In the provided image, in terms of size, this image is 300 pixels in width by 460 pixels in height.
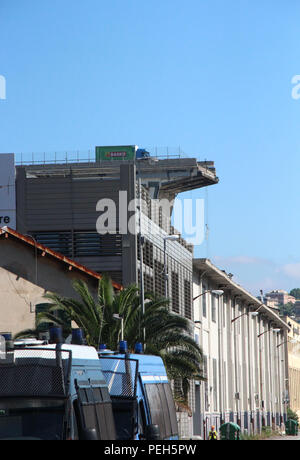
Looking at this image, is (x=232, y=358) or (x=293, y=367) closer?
(x=232, y=358)

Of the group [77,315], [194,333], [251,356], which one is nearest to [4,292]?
[77,315]

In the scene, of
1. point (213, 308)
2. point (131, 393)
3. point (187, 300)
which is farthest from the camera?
point (213, 308)

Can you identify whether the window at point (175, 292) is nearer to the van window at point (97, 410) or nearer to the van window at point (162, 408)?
the van window at point (162, 408)

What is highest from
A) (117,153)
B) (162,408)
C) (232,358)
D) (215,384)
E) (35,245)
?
(117,153)

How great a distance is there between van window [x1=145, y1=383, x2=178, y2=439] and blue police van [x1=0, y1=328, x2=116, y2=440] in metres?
3.36

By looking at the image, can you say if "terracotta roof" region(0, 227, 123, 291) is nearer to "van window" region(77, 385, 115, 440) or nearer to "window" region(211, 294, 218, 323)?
"van window" region(77, 385, 115, 440)

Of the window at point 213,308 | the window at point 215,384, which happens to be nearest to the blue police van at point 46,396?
the window at point 215,384

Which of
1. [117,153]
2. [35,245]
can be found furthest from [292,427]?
[35,245]

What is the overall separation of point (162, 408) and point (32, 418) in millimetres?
5486

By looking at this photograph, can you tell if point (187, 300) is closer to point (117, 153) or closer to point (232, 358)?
point (232, 358)

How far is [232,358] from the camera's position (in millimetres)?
76812

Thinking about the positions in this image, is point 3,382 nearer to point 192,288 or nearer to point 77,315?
point 77,315

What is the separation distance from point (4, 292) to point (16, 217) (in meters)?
11.9

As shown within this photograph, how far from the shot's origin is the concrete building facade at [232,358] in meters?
65.0
